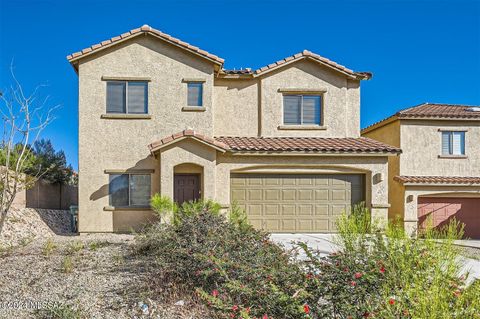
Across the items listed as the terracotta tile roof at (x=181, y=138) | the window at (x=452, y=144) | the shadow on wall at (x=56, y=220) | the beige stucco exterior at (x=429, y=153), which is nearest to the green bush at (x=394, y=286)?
the terracotta tile roof at (x=181, y=138)

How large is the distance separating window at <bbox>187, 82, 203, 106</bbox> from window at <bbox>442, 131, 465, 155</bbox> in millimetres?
12368

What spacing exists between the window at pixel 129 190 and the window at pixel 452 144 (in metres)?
14.5

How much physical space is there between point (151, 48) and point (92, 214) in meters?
6.98

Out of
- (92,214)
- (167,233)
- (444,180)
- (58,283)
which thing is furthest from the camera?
(444,180)

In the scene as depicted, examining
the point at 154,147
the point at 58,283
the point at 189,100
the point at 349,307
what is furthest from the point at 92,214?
the point at 349,307

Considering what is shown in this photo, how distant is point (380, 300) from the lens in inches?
199

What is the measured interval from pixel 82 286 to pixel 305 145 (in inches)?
427

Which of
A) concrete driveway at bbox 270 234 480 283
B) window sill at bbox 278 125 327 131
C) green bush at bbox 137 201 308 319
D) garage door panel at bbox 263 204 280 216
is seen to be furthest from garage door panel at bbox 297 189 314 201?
green bush at bbox 137 201 308 319

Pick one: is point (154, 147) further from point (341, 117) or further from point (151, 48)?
point (341, 117)

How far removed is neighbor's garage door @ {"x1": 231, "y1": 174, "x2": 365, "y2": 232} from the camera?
1666cm

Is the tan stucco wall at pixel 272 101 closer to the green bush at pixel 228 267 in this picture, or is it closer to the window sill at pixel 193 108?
the window sill at pixel 193 108

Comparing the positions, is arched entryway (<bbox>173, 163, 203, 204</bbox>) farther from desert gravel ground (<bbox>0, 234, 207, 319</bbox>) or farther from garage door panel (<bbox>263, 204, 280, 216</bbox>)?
desert gravel ground (<bbox>0, 234, 207, 319</bbox>)

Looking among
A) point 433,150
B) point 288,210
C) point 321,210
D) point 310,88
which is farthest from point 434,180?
point 288,210

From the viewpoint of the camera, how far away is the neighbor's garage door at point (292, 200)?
16656mm
